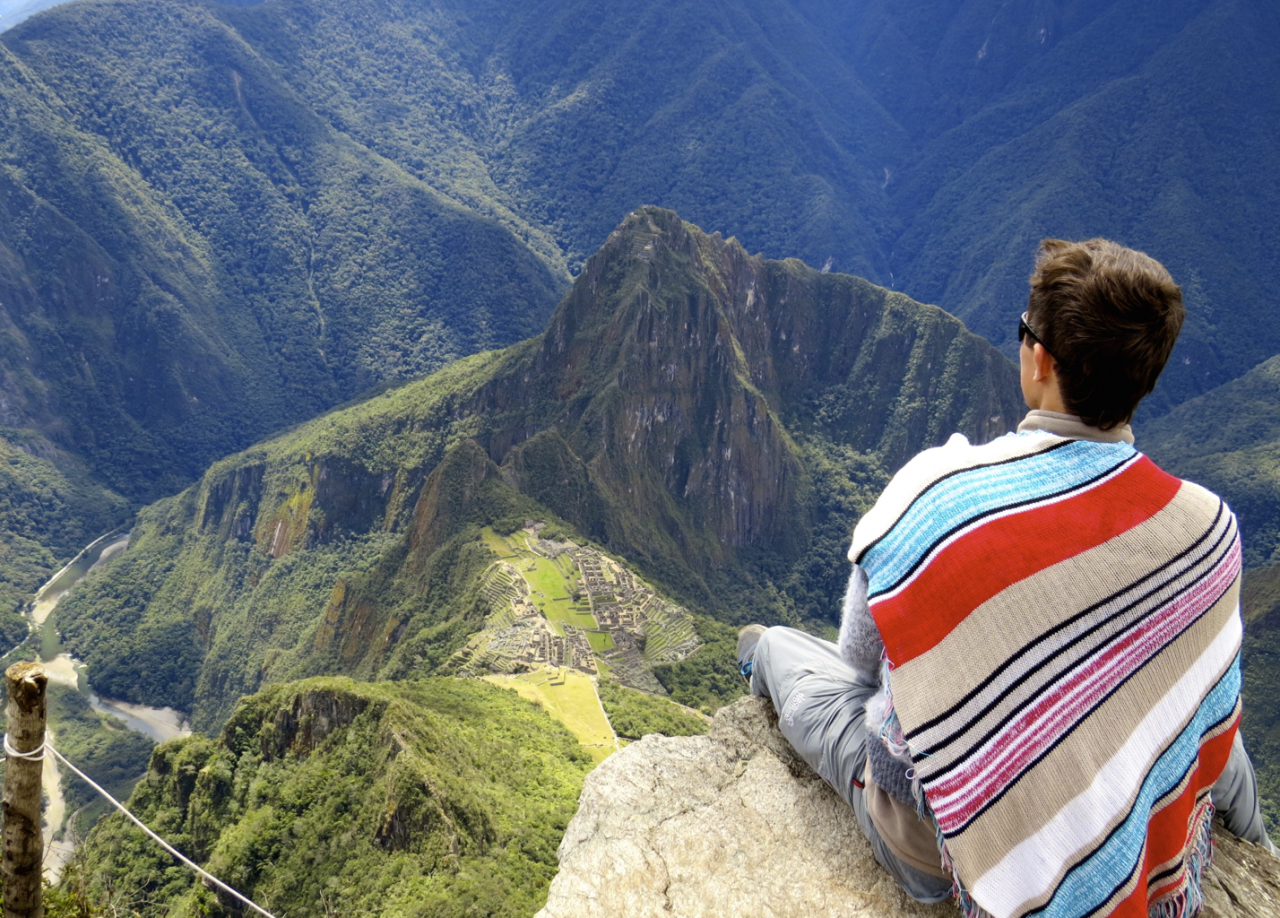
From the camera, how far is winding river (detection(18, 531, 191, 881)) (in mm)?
55522

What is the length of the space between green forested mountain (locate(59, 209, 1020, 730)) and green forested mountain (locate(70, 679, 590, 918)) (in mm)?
21916

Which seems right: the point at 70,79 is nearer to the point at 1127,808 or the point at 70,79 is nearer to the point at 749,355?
the point at 749,355

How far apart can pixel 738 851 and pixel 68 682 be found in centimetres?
8045

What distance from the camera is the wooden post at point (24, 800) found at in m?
5.26

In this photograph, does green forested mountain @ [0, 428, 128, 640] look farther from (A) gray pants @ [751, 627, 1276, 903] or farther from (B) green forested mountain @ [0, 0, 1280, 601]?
(A) gray pants @ [751, 627, 1276, 903]

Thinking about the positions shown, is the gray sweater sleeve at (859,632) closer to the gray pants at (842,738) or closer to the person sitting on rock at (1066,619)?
the person sitting on rock at (1066,619)

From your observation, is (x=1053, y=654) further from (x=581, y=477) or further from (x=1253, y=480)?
(x=1253, y=480)

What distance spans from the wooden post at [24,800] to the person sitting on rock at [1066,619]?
191 inches

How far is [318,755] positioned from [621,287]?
2071 inches

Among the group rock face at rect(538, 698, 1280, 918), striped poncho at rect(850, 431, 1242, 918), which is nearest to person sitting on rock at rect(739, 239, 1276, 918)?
striped poncho at rect(850, 431, 1242, 918)

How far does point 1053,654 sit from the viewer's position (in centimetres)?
386

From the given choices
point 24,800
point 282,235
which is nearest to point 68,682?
point 24,800

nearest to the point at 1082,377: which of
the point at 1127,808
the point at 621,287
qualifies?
the point at 1127,808

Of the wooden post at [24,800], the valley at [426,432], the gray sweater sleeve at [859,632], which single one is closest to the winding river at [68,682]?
the valley at [426,432]
